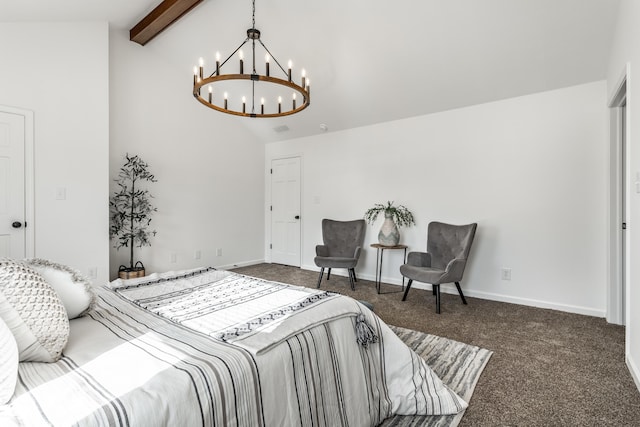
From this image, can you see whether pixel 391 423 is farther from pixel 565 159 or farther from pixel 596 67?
pixel 596 67

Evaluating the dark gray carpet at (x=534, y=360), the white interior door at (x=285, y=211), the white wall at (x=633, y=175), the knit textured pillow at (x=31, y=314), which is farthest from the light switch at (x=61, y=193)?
the white wall at (x=633, y=175)

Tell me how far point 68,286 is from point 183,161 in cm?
378

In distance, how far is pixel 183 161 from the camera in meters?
4.87

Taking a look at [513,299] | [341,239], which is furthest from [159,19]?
[513,299]

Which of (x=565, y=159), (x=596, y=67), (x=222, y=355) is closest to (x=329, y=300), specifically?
(x=222, y=355)

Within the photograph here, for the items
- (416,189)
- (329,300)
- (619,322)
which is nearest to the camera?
(329,300)

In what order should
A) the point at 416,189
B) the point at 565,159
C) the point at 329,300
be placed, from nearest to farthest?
the point at 329,300, the point at 565,159, the point at 416,189

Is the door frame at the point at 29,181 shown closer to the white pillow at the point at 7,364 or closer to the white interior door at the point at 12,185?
the white interior door at the point at 12,185

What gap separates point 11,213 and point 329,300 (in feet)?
11.1

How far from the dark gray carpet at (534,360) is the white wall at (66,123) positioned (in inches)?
126

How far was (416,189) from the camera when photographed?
439 centimetres

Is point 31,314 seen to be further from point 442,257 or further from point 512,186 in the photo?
point 512,186

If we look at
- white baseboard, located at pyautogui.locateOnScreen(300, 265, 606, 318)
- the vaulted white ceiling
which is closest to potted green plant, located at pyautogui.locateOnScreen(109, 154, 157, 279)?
the vaulted white ceiling

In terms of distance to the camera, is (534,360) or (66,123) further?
(66,123)
